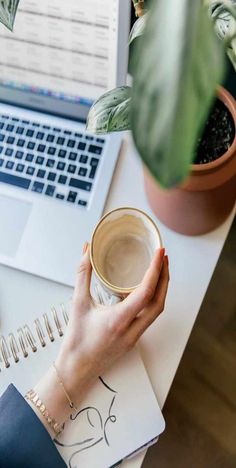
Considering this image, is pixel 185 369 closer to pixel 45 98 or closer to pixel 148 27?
pixel 45 98

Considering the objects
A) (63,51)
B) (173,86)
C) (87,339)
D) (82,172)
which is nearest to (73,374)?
(87,339)

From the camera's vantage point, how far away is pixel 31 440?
2.32 ft

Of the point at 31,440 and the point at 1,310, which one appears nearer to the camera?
the point at 31,440

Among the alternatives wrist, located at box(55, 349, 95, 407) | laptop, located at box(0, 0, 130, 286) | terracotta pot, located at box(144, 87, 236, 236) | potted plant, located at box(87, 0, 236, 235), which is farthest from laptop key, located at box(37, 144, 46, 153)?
potted plant, located at box(87, 0, 236, 235)

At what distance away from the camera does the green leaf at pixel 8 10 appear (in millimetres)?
554

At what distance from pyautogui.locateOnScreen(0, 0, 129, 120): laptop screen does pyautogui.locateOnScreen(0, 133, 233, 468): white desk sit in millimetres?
202

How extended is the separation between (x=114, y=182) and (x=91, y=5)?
0.26 m

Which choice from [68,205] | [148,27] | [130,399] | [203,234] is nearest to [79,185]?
[68,205]

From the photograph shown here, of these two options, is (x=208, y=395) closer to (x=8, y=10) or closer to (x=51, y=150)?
(x=51, y=150)

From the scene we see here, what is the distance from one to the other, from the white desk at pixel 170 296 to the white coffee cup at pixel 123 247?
79mm

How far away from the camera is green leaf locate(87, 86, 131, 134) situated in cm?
66

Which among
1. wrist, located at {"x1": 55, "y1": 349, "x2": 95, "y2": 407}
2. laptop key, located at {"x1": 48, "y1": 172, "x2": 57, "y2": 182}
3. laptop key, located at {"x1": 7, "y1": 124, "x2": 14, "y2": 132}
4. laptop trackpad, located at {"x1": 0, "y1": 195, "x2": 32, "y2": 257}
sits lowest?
wrist, located at {"x1": 55, "y1": 349, "x2": 95, "y2": 407}

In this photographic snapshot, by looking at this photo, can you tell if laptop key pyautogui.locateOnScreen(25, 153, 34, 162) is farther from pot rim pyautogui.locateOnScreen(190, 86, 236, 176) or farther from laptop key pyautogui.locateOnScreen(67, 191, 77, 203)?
pot rim pyautogui.locateOnScreen(190, 86, 236, 176)

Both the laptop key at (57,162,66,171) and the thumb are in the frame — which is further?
the laptop key at (57,162,66,171)
